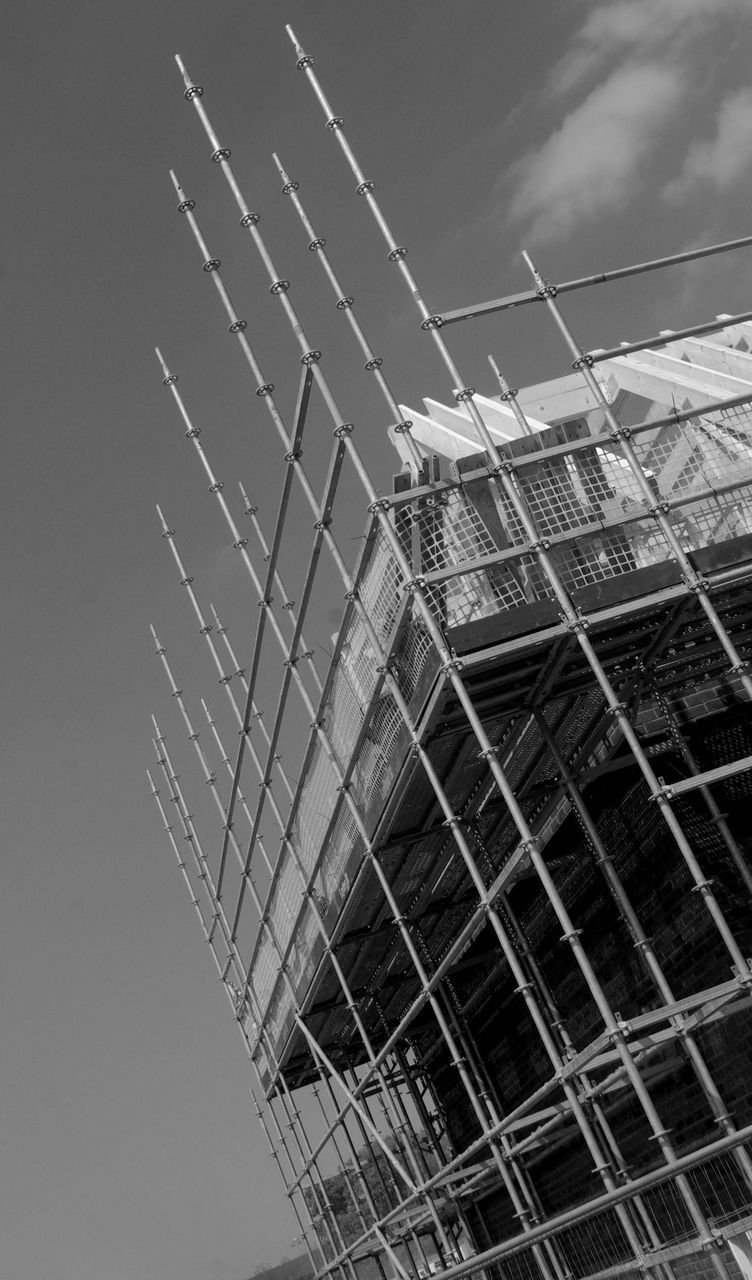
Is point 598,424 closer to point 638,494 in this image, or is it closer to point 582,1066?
point 638,494

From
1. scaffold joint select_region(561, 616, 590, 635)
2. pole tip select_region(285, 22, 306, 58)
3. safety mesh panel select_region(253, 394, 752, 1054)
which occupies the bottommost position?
scaffold joint select_region(561, 616, 590, 635)

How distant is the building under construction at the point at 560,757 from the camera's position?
25.1 feet

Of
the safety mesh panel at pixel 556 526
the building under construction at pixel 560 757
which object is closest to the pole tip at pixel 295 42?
the building under construction at pixel 560 757

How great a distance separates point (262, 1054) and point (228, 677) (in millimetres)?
4706

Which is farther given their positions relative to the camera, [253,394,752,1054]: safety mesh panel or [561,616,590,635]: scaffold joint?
[253,394,752,1054]: safety mesh panel

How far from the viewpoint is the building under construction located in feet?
25.1

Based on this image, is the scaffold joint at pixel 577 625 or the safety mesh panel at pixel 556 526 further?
the safety mesh panel at pixel 556 526

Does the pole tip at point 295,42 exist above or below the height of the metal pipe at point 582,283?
above

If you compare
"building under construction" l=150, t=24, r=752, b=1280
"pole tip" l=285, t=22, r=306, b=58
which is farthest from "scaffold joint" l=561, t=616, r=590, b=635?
"pole tip" l=285, t=22, r=306, b=58

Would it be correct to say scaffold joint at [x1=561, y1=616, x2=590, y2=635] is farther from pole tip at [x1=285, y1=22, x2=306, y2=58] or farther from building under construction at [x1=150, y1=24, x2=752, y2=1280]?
pole tip at [x1=285, y1=22, x2=306, y2=58]

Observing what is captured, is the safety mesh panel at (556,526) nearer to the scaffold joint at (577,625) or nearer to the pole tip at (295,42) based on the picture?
the scaffold joint at (577,625)

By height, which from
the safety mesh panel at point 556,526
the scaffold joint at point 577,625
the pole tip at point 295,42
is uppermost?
the pole tip at point 295,42

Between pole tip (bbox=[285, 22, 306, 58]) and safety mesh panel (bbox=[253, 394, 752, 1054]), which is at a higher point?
pole tip (bbox=[285, 22, 306, 58])

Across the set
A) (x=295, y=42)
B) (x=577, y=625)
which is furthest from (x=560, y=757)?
(x=295, y=42)
